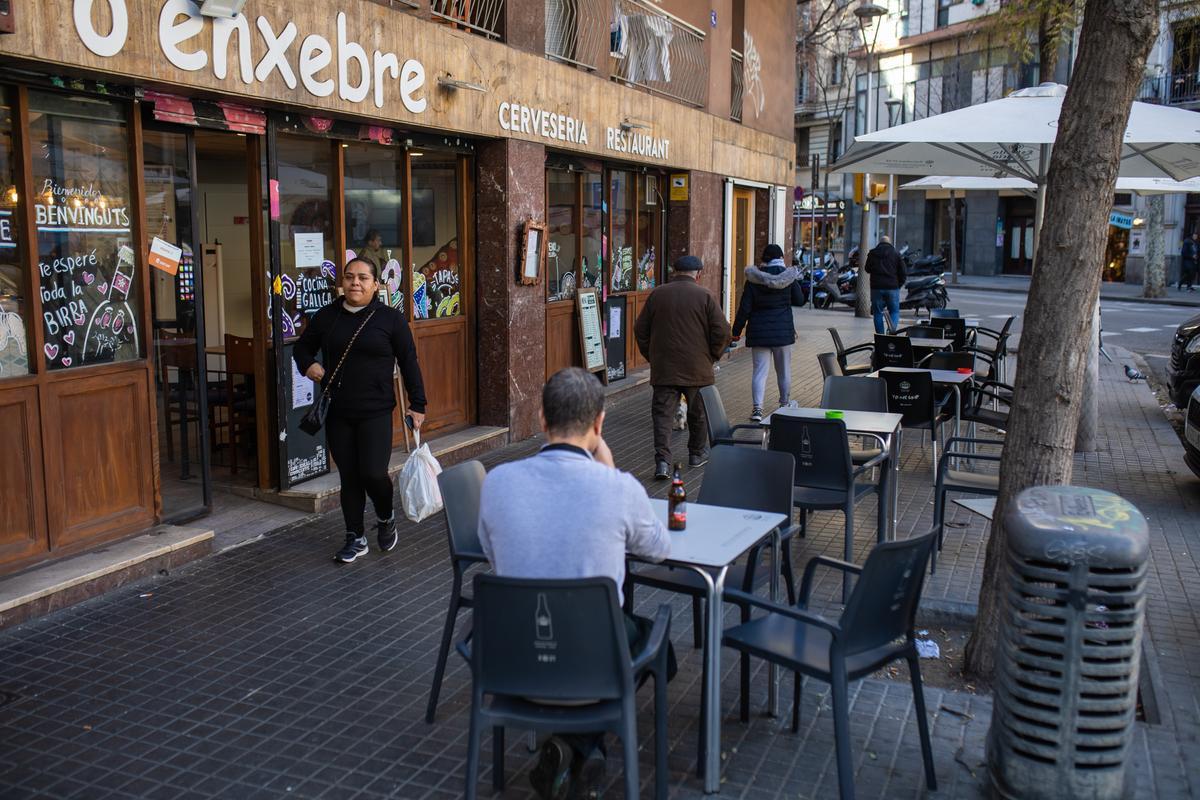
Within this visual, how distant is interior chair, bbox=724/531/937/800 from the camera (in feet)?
11.2

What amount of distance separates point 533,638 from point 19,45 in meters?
3.97

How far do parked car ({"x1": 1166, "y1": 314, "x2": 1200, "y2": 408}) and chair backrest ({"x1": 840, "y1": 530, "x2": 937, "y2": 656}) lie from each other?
24.3 feet

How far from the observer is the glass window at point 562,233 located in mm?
11359

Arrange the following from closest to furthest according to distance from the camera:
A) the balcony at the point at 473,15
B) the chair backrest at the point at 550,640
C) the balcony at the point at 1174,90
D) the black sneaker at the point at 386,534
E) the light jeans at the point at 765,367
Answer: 1. the chair backrest at the point at 550,640
2. the black sneaker at the point at 386,534
3. the balcony at the point at 473,15
4. the light jeans at the point at 765,367
5. the balcony at the point at 1174,90

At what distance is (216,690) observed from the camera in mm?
4504

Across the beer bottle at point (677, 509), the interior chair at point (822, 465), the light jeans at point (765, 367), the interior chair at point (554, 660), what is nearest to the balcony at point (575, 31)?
the light jeans at point (765, 367)

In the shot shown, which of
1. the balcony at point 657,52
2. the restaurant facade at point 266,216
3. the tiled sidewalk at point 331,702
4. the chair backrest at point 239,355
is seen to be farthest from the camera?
the balcony at point 657,52

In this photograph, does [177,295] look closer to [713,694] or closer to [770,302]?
[770,302]

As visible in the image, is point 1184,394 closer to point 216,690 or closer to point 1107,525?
point 1107,525

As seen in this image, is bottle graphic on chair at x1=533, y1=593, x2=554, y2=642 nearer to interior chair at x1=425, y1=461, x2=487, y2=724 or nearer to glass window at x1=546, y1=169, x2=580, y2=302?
interior chair at x1=425, y1=461, x2=487, y2=724

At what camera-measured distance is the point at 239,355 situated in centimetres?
767

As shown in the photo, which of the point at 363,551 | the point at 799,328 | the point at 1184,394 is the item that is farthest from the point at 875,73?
the point at 363,551

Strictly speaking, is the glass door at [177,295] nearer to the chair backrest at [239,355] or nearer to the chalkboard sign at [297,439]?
the chair backrest at [239,355]

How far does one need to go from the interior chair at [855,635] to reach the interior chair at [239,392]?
4.99m
